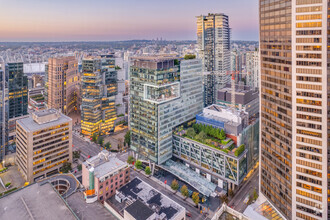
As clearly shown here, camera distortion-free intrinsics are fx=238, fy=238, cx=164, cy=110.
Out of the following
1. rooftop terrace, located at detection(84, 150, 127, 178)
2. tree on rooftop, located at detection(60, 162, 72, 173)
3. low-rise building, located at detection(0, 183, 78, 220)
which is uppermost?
rooftop terrace, located at detection(84, 150, 127, 178)

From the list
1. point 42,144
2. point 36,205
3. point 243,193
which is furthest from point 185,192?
point 42,144

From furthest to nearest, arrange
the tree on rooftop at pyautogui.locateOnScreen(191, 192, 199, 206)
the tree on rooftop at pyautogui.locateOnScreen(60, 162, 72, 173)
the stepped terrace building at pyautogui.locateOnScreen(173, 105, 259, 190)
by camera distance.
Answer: the tree on rooftop at pyautogui.locateOnScreen(60, 162, 72, 173), the stepped terrace building at pyautogui.locateOnScreen(173, 105, 259, 190), the tree on rooftop at pyautogui.locateOnScreen(191, 192, 199, 206)

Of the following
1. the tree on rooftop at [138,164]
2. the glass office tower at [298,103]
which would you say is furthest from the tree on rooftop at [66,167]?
the glass office tower at [298,103]

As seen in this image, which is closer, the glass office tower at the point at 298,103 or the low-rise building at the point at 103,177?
the glass office tower at the point at 298,103

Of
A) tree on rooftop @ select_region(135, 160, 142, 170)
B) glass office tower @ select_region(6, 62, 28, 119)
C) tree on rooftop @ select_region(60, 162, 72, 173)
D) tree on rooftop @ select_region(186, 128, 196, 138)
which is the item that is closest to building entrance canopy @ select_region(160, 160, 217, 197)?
tree on rooftop @ select_region(135, 160, 142, 170)

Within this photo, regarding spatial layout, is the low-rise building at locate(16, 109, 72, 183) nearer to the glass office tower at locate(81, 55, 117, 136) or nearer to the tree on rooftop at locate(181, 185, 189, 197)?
the glass office tower at locate(81, 55, 117, 136)

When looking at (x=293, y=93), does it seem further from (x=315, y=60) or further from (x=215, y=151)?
(x=215, y=151)

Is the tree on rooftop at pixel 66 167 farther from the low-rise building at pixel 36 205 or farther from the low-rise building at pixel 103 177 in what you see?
the low-rise building at pixel 36 205
